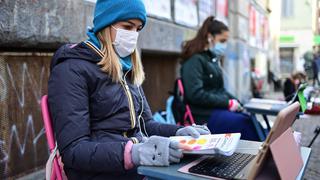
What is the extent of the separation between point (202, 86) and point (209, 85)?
0.53ft

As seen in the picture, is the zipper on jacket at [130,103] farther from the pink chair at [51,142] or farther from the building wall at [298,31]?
the building wall at [298,31]

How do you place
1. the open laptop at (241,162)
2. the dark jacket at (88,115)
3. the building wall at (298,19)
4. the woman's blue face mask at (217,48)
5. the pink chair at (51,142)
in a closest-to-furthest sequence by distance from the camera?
the open laptop at (241,162)
the dark jacket at (88,115)
the pink chair at (51,142)
the woman's blue face mask at (217,48)
the building wall at (298,19)

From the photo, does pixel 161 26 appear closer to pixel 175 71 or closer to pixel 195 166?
pixel 175 71

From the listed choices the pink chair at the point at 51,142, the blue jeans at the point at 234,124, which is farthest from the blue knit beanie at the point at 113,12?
the blue jeans at the point at 234,124

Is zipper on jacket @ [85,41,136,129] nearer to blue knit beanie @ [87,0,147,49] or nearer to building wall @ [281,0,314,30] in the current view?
blue knit beanie @ [87,0,147,49]

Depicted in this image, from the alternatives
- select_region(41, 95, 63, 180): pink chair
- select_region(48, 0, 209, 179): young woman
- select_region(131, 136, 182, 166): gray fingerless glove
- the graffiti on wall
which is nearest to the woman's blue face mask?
the graffiti on wall

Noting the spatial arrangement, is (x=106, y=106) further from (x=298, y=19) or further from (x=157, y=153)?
(x=298, y=19)

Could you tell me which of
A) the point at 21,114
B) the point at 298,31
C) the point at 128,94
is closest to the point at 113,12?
the point at 128,94

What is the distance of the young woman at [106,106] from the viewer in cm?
182

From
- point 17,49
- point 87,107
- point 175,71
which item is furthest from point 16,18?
point 175,71

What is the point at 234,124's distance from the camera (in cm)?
382

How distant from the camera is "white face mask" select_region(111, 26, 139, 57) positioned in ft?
7.18

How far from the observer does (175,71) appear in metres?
7.27

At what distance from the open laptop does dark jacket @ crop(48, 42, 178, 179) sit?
0.37m
